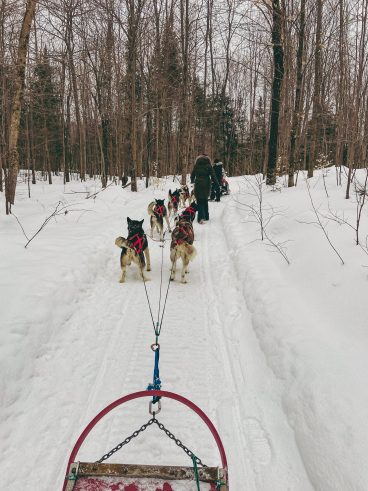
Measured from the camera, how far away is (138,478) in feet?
6.29

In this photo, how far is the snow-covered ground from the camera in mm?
2279

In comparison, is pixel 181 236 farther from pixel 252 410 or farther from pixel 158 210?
pixel 252 410

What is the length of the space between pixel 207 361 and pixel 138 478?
1.58 m

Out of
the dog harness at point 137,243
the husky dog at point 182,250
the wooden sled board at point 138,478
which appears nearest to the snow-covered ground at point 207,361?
the husky dog at point 182,250

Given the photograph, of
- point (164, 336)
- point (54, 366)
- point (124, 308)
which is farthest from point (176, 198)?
point (54, 366)

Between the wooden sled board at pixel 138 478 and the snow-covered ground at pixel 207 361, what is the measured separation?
0.39 m

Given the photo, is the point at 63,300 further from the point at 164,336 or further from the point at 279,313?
the point at 279,313

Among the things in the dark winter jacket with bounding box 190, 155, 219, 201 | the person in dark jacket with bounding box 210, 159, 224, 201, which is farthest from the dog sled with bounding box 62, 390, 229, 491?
the person in dark jacket with bounding box 210, 159, 224, 201

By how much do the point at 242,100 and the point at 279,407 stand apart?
115 feet

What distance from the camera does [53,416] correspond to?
2.65 meters

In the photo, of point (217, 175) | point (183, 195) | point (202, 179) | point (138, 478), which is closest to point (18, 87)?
point (202, 179)

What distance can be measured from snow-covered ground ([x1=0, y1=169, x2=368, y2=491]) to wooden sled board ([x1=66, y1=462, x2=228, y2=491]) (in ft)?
1.29

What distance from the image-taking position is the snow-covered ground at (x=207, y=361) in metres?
2.28

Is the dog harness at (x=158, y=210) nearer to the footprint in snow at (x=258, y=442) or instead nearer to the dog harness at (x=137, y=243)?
the dog harness at (x=137, y=243)
